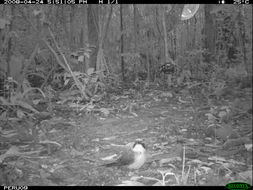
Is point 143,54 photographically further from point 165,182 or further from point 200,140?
point 165,182

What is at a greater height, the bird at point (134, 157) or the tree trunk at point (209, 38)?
the tree trunk at point (209, 38)

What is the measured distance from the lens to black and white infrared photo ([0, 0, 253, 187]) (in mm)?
2812

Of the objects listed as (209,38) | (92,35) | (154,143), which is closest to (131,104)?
(154,143)

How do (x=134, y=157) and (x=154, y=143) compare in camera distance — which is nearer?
(x=134, y=157)

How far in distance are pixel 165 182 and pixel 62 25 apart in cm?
490

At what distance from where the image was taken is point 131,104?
5.16m

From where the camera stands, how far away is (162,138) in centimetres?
360

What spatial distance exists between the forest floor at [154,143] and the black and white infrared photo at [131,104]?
1 cm

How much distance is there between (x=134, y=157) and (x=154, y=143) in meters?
0.63

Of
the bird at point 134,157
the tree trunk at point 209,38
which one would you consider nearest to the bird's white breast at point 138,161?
the bird at point 134,157

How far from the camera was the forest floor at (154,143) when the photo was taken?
8.98 feet

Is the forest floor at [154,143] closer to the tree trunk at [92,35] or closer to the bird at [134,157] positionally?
the bird at [134,157]

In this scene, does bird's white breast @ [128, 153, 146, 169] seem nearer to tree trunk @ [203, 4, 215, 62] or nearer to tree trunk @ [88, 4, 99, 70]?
tree trunk @ [203, 4, 215, 62]

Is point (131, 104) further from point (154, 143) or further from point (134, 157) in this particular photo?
point (134, 157)
